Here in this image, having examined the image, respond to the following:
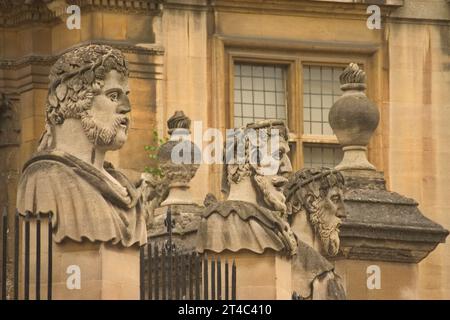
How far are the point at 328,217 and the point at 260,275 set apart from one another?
336 centimetres

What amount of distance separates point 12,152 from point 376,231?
38.5ft

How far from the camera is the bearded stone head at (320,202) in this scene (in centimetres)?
2834

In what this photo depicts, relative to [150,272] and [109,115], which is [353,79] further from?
[109,115]

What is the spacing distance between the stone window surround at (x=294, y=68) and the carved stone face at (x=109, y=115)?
63.7 ft

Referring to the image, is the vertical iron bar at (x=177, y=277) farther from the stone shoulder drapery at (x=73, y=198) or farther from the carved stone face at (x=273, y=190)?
the carved stone face at (x=273, y=190)

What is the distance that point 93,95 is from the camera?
22.1 meters

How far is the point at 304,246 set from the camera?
27.6 meters

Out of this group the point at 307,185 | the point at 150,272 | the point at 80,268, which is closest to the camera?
the point at 80,268

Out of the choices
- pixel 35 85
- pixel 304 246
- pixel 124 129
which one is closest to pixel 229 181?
pixel 304 246

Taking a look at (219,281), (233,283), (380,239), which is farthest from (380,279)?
(219,281)

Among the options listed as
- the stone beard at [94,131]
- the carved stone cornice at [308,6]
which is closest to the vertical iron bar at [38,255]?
the stone beard at [94,131]

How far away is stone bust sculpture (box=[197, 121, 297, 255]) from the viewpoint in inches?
984

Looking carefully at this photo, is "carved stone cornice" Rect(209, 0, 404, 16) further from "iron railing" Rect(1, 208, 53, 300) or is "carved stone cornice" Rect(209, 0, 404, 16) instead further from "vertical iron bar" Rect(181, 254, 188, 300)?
"iron railing" Rect(1, 208, 53, 300)

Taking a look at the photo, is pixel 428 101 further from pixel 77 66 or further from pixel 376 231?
pixel 77 66
